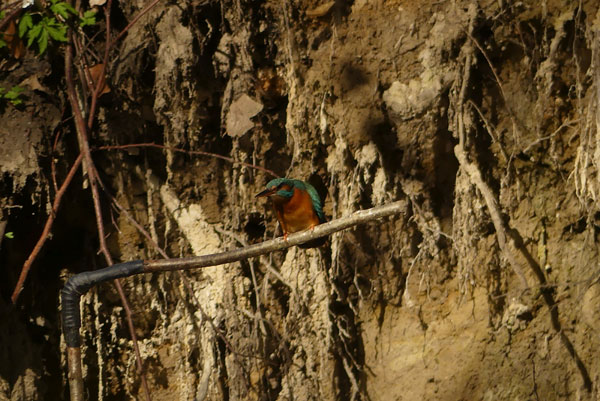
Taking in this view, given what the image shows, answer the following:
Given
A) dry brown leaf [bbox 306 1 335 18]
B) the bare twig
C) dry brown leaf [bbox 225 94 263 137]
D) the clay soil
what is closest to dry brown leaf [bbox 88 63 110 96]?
the clay soil

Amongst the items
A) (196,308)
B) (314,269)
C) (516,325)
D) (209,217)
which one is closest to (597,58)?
(516,325)

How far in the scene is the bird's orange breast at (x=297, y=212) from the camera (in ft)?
11.9

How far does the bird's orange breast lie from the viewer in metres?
3.64

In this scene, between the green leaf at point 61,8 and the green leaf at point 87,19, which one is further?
the green leaf at point 87,19

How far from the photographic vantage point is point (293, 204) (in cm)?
363

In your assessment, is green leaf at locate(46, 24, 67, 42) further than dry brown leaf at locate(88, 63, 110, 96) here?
No

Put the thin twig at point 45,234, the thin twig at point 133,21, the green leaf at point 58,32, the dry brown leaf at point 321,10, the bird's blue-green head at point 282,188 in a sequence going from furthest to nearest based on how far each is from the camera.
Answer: the dry brown leaf at point 321,10, the thin twig at point 133,21, the green leaf at point 58,32, the thin twig at point 45,234, the bird's blue-green head at point 282,188

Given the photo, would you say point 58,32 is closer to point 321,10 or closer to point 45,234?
point 45,234

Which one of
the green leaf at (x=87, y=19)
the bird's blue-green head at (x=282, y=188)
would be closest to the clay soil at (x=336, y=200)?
the green leaf at (x=87, y=19)

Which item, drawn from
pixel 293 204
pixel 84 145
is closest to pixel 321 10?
pixel 293 204

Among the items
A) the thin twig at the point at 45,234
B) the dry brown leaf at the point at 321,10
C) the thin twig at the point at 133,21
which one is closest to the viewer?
the thin twig at the point at 45,234

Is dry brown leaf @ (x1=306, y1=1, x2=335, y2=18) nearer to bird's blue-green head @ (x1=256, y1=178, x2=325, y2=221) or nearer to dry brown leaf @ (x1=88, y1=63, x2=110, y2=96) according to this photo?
bird's blue-green head @ (x1=256, y1=178, x2=325, y2=221)

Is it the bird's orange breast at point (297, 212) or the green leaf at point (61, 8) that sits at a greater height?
the green leaf at point (61, 8)

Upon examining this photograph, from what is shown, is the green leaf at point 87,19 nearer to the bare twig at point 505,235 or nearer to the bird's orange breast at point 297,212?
the bird's orange breast at point 297,212
